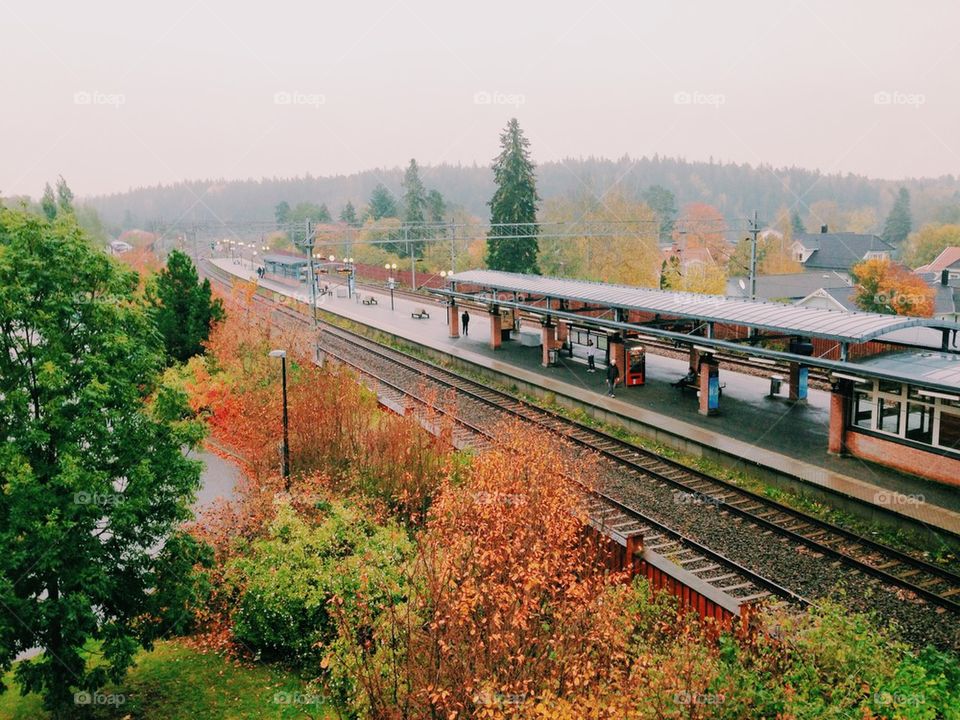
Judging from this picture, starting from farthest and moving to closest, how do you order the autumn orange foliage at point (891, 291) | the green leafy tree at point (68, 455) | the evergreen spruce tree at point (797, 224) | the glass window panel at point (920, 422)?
the evergreen spruce tree at point (797, 224) → the autumn orange foliage at point (891, 291) → the glass window panel at point (920, 422) → the green leafy tree at point (68, 455)

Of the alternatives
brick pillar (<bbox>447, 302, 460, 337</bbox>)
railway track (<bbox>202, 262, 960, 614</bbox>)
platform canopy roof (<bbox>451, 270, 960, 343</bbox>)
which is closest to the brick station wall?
platform canopy roof (<bbox>451, 270, 960, 343</bbox>)

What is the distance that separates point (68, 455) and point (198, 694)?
183 inches

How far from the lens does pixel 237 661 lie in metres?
13.7

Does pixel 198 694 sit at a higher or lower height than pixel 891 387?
lower

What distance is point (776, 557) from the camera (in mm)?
14586

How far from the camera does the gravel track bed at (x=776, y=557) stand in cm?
1217

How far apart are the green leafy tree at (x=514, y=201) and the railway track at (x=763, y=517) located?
2892 centimetres

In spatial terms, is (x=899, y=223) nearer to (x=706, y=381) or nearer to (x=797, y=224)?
(x=797, y=224)

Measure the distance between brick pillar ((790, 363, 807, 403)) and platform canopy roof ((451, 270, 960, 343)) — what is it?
2.26 meters

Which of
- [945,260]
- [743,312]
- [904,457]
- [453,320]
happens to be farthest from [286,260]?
[945,260]

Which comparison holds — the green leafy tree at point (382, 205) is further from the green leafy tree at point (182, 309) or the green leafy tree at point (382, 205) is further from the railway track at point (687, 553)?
the railway track at point (687, 553)

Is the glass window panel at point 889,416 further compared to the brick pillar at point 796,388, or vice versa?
the brick pillar at point 796,388

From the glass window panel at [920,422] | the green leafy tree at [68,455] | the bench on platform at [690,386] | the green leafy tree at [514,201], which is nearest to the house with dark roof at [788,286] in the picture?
the green leafy tree at [514,201]

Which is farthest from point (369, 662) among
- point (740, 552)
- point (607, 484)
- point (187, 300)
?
point (187, 300)
